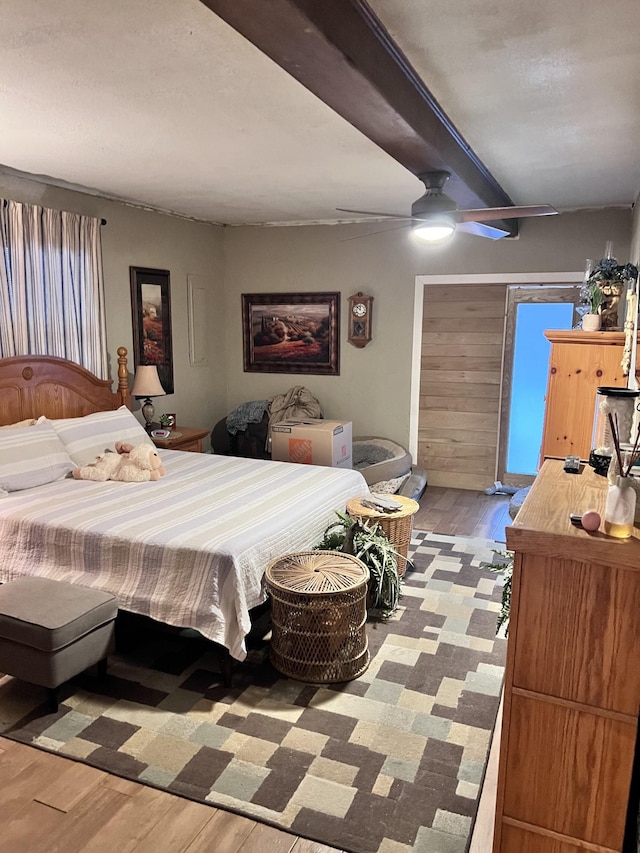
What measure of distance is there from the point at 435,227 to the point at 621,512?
2.04m

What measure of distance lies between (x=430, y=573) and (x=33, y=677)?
7.88 ft

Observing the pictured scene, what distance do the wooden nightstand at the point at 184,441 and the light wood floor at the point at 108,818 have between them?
2.85m

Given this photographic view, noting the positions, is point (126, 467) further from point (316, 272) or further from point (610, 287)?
point (316, 272)

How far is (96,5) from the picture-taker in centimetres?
182

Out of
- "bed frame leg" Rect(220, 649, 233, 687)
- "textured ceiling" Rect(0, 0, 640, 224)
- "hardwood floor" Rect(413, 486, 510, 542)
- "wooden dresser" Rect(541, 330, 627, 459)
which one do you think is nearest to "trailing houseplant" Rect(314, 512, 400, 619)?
"bed frame leg" Rect(220, 649, 233, 687)

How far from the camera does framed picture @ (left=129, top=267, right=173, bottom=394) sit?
17.3ft

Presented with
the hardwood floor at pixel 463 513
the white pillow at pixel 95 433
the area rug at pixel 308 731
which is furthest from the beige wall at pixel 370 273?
the area rug at pixel 308 731

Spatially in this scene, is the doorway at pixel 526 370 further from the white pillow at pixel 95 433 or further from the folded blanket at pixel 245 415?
the white pillow at pixel 95 433

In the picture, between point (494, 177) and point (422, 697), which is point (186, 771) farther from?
point (494, 177)

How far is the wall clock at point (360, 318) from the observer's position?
19.5 feet

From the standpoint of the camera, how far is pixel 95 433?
4152 millimetres

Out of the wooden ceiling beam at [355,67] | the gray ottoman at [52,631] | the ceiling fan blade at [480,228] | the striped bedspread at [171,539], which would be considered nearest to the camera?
the wooden ceiling beam at [355,67]

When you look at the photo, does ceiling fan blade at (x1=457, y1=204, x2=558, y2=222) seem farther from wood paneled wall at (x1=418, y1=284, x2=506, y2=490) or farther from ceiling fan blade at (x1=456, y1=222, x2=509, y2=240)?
wood paneled wall at (x1=418, y1=284, x2=506, y2=490)

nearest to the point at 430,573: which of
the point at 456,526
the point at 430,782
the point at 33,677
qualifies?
the point at 456,526
